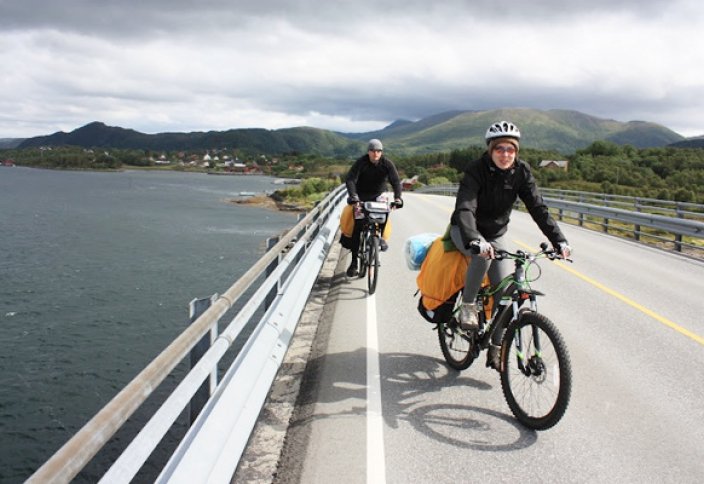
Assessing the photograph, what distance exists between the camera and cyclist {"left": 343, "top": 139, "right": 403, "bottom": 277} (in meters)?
9.41

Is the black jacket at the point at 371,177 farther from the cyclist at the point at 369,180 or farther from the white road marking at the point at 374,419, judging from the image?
the white road marking at the point at 374,419

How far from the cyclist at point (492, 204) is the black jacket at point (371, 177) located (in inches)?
175

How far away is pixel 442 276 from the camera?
5355 mm

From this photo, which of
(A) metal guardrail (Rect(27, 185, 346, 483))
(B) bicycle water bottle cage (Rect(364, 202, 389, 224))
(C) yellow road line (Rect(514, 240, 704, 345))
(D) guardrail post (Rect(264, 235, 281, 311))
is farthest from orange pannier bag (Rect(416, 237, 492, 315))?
(B) bicycle water bottle cage (Rect(364, 202, 389, 224))

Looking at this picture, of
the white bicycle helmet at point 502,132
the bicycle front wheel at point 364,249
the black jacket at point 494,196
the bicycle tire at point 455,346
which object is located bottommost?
the bicycle tire at point 455,346

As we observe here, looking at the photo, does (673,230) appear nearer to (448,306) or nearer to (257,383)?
(448,306)

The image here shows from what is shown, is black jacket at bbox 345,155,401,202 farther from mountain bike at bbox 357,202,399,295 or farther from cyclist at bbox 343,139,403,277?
mountain bike at bbox 357,202,399,295

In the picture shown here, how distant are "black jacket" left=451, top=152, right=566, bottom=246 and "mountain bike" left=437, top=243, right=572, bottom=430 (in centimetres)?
36

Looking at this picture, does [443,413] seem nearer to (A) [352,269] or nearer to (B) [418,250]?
(B) [418,250]

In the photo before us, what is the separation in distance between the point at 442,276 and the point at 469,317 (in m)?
0.51

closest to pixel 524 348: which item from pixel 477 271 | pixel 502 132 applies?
pixel 477 271

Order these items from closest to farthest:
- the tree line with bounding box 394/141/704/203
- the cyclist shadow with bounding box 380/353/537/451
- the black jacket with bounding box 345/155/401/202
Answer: the cyclist shadow with bounding box 380/353/537/451 < the black jacket with bounding box 345/155/401/202 < the tree line with bounding box 394/141/704/203

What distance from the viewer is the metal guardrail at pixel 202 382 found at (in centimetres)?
189

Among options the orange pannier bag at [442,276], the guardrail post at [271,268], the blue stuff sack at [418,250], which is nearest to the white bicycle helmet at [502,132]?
the orange pannier bag at [442,276]
